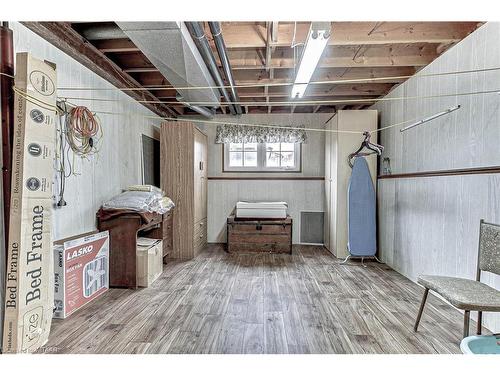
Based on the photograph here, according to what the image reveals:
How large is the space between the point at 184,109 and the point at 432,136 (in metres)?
4.21

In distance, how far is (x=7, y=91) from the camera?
5.83 ft

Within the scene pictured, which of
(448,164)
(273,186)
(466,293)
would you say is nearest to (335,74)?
(448,164)

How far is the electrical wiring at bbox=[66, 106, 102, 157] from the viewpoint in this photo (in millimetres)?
2477

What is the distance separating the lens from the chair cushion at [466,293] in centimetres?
159

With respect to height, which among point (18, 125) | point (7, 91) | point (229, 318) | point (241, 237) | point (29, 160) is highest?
point (7, 91)

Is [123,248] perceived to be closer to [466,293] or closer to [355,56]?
[466,293]

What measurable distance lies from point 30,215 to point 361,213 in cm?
379

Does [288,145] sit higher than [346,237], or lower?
higher

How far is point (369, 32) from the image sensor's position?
2605mm

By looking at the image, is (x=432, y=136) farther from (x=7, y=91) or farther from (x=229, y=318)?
(x=7, y=91)

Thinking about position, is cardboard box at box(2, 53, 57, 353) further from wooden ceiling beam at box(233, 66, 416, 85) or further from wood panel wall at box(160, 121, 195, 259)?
wooden ceiling beam at box(233, 66, 416, 85)

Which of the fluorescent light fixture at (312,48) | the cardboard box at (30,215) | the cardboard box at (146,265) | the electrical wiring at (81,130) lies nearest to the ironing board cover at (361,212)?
the fluorescent light fixture at (312,48)

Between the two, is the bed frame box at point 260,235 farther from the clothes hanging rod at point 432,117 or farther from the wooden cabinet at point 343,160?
the clothes hanging rod at point 432,117

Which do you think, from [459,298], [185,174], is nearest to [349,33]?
[459,298]
